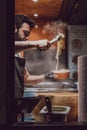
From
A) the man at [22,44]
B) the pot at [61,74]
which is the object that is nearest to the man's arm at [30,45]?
the man at [22,44]

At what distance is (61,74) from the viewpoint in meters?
2.48

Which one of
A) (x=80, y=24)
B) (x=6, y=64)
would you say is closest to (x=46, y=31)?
(x=80, y=24)

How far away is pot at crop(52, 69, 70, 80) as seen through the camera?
236 cm

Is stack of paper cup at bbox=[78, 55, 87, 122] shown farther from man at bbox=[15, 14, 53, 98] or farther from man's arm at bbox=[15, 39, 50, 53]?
man's arm at bbox=[15, 39, 50, 53]

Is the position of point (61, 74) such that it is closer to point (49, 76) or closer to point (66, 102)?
point (49, 76)

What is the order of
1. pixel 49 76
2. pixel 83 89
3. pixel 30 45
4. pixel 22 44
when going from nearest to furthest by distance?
pixel 83 89 < pixel 22 44 < pixel 30 45 < pixel 49 76

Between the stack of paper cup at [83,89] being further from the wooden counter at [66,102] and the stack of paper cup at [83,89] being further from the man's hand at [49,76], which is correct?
the man's hand at [49,76]

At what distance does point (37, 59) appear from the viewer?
255 cm

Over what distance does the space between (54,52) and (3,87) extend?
1409 mm

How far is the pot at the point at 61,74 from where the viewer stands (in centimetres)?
236

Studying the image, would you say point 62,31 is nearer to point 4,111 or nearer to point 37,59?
point 37,59

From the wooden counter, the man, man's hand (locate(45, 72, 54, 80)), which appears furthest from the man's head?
man's hand (locate(45, 72, 54, 80))

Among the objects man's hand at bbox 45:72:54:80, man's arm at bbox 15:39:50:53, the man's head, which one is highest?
the man's head

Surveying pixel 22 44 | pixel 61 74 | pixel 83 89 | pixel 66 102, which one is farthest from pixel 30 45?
pixel 83 89
